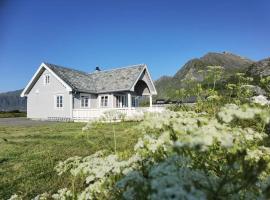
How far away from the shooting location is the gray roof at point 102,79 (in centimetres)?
3028

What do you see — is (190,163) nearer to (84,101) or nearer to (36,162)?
(36,162)

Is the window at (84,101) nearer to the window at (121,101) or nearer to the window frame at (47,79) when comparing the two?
the window at (121,101)

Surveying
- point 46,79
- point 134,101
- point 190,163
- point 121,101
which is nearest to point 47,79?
point 46,79

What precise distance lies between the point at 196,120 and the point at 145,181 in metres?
0.76

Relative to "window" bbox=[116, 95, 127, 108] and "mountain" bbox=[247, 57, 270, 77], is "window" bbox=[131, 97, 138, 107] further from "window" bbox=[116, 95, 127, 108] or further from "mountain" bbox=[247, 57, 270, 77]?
"mountain" bbox=[247, 57, 270, 77]

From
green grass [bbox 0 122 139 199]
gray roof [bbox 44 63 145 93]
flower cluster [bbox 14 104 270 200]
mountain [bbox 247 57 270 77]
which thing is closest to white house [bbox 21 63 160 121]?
gray roof [bbox 44 63 145 93]

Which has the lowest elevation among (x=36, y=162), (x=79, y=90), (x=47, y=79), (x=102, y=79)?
(x=36, y=162)

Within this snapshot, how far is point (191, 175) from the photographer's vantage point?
231cm

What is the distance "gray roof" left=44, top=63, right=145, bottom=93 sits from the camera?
30.3 m

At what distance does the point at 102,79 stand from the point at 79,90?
5011mm

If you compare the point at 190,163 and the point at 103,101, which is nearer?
the point at 190,163

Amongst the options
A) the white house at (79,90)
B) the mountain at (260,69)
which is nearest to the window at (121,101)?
the white house at (79,90)

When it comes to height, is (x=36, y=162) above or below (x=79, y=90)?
below

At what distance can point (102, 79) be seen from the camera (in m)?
34.2
